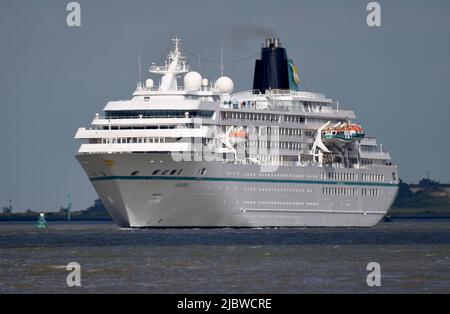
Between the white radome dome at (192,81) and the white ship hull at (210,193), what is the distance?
7.36 metres

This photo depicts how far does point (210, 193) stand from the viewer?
98438mm

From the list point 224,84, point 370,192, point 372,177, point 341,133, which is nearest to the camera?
point 224,84

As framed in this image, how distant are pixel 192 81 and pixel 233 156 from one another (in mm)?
6795

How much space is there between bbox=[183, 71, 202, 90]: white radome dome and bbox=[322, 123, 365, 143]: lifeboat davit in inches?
487

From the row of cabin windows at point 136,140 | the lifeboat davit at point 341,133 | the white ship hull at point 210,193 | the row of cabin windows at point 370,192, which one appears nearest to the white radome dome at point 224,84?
the white ship hull at point 210,193

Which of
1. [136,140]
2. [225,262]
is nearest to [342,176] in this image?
[136,140]

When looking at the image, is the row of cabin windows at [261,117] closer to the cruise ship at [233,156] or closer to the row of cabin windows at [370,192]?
the cruise ship at [233,156]

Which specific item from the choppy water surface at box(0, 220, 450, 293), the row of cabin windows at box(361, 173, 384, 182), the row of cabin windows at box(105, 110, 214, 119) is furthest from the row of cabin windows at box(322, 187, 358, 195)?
the row of cabin windows at box(105, 110, 214, 119)

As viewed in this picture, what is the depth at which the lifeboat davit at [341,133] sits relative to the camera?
113m

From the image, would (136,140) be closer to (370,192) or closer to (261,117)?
(261,117)

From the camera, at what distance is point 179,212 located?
323 feet
